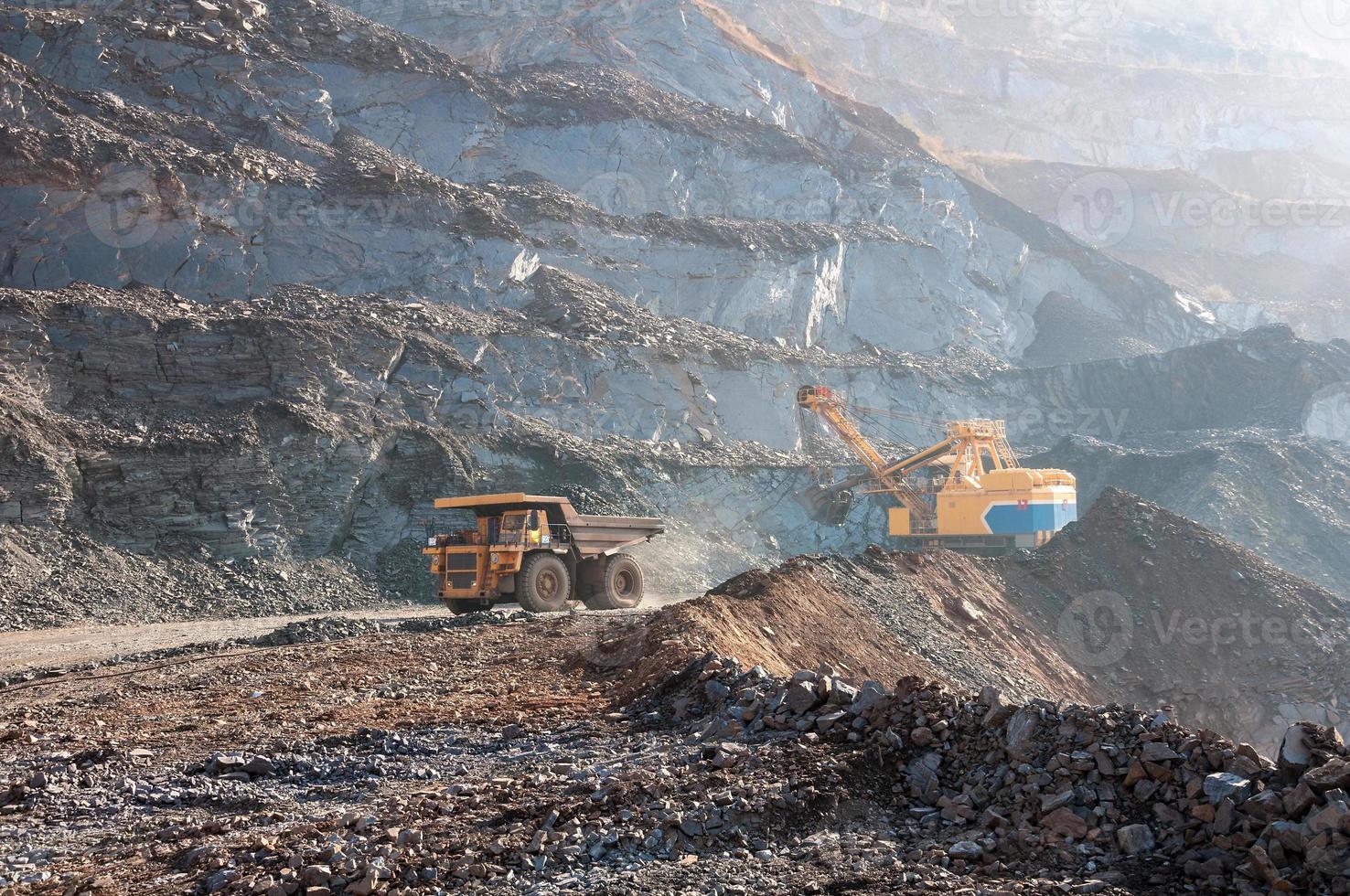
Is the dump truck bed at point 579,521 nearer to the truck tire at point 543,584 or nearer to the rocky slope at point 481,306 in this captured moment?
the truck tire at point 543,584

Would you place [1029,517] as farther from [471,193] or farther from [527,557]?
[471,193]

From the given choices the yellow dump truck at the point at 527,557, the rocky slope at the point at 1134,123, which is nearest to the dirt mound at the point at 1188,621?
the yellow dump truck at the point at 527,557

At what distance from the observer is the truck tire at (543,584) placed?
15.7 metres

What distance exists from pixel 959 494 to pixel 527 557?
36.8 feet

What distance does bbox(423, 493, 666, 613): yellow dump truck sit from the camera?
1561cm

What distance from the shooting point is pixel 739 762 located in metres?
5.94

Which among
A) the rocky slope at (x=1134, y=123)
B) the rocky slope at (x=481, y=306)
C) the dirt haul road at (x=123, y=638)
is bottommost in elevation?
the dirt haul road at (x=123, y=638)

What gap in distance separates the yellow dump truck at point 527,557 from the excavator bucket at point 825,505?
1064 cm

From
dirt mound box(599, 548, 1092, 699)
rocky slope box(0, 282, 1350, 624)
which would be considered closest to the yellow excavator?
rocky slope box(0, 282, 1350, 624)

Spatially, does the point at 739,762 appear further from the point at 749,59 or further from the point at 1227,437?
the point at 749,59

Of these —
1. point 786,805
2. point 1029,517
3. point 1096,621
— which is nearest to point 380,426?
point 1029,517

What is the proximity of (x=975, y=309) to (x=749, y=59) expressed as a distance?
1494 centimetres

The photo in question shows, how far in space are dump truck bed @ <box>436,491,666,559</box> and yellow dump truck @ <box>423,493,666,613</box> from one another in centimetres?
1

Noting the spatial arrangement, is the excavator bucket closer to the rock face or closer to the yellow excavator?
the yellow excavator
